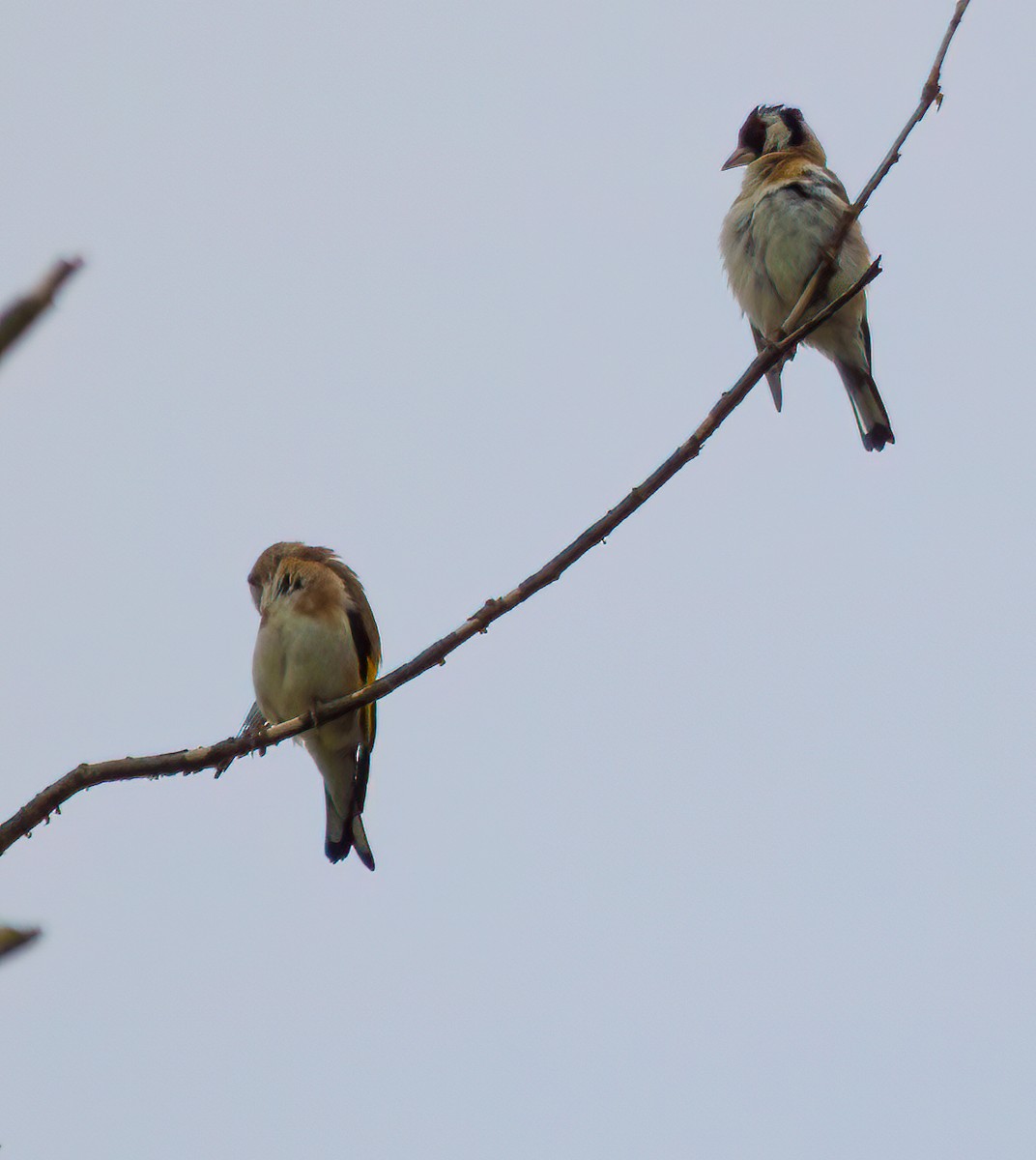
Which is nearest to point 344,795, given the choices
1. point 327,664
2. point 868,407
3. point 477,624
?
point 327,664

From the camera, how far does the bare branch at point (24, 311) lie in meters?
0.94

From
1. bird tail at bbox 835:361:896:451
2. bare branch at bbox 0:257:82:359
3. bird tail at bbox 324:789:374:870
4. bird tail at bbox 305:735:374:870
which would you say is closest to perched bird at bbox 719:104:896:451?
bird tail at bbox 835:361:896:451

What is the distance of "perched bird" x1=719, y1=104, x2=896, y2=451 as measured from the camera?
28.6 feet

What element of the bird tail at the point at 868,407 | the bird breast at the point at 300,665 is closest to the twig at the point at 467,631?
the bird breast at the point at 300,665

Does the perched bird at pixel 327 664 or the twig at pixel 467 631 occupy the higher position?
the perched bird at pixel 327 664

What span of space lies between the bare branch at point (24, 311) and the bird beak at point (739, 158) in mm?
9697

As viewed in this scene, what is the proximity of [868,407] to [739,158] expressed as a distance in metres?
2.28

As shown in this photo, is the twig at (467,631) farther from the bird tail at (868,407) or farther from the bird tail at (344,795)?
the bird tail at (868,407)

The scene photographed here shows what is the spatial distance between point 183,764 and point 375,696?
2.07 ft

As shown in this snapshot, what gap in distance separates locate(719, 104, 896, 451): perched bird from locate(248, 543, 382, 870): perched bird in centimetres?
308

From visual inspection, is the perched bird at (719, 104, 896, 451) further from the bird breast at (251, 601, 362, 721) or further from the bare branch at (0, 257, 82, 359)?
the bare branch at (0, 257, 82, 359)

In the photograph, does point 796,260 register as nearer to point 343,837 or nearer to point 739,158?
point 739,158

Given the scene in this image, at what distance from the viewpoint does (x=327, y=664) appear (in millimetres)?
7285

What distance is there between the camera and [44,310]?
0.95 meters
